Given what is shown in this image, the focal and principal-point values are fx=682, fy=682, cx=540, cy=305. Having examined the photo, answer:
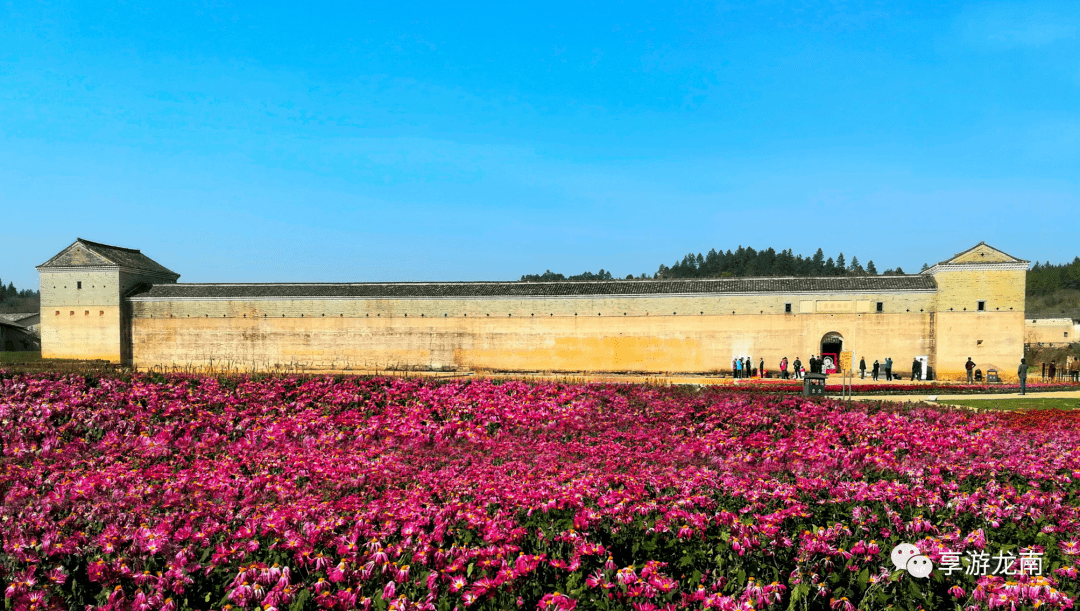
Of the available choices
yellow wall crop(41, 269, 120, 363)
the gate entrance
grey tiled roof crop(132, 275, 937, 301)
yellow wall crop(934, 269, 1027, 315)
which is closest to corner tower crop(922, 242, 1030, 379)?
yellow wall crop(934, 269, 1027, 315)

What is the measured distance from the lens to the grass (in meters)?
16.0

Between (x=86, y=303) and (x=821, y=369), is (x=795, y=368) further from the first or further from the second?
(x=86, y=303)

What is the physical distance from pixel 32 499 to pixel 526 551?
4898mm

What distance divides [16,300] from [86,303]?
369 feet

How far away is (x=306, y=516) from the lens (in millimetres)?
5840

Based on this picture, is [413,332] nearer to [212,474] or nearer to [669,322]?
[669,322]

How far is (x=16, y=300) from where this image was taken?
12319cm

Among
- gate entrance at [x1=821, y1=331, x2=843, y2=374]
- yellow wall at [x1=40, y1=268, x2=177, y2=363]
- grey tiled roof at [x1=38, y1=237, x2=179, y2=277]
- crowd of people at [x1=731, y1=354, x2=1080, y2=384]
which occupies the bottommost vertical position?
crowd of people at [x1=731, y1=354, x2=1080, y2=384]

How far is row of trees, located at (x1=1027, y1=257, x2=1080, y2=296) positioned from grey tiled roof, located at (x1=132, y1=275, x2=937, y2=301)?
3781 inches

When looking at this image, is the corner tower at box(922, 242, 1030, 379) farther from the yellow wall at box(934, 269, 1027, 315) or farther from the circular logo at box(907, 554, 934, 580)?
the circular logo at box(907, 554, 934, 580)

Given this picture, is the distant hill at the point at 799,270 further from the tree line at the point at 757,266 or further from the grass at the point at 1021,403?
the grass at the point at 1021,403

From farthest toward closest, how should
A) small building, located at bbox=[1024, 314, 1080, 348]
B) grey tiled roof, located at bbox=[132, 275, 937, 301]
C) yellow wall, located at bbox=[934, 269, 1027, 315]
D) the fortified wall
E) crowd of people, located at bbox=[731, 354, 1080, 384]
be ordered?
small building, located at bbox=[1024, 314, 1080, 348] < grey tiled roof, located at bbox=[132, 275, 937, 301] < the fortified wall < yellow wall, located at bbox=[934, 269, 1027, 315] < crowd of people, located at bbox=[731, 354, 1080, 384]

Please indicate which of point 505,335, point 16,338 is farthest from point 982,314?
point 16,338

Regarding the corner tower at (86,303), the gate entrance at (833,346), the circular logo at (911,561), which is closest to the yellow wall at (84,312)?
the corner tower at (86,303)
